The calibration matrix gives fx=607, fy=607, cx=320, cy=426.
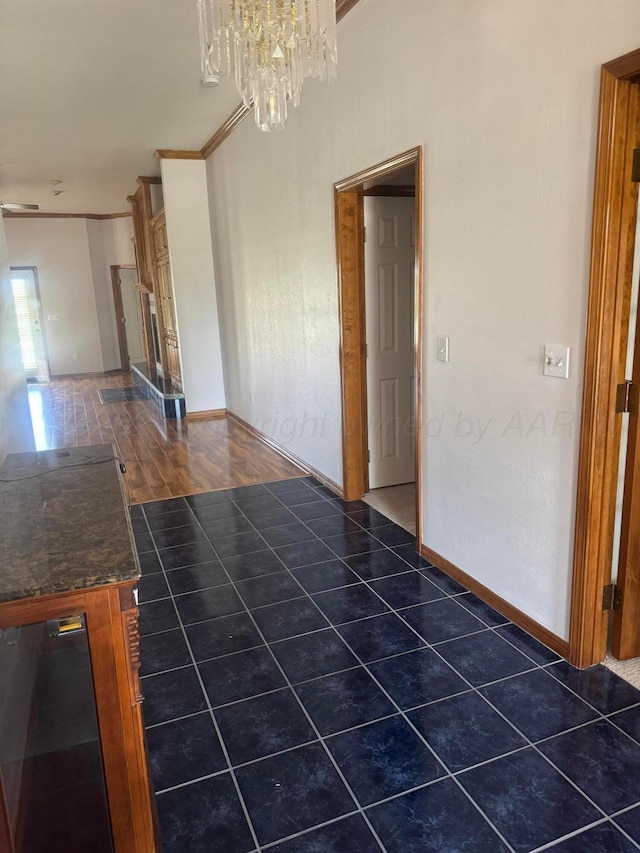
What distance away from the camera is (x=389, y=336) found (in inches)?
167

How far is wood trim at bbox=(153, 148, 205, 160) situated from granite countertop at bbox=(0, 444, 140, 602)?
5.45 metres

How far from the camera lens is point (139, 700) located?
143cm

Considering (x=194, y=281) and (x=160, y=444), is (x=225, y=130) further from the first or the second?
(x=160, y=444)

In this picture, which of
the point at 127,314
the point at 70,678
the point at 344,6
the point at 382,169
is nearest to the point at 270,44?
the point at 382,169

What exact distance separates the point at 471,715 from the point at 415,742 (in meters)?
0.24

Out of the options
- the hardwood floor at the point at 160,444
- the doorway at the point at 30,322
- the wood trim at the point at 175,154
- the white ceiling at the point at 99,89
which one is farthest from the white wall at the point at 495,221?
the doorway at the point at 30,322

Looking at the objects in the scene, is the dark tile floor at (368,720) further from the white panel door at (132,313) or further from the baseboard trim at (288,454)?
the white panel door at (132,313)

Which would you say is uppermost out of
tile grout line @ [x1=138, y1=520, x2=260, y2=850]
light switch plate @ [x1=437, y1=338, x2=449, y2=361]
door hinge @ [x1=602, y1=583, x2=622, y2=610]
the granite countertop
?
light switch plate @ [x1=437, y1=338, x2=449, y2=361]

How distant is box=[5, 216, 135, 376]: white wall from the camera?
10.8 m

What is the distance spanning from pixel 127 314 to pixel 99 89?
7.61 meters

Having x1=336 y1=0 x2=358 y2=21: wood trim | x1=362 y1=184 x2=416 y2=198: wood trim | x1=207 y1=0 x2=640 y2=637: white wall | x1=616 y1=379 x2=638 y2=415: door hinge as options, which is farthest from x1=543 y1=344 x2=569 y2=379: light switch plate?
x1=336 y1=0 x2=358 y2=21: wood trim

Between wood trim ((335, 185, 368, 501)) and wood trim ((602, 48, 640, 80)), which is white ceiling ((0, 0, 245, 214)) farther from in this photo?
wood trim ((602, 48, 640, 80))

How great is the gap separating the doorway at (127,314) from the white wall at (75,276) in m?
0.12

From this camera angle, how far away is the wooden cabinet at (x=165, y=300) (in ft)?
24.4
